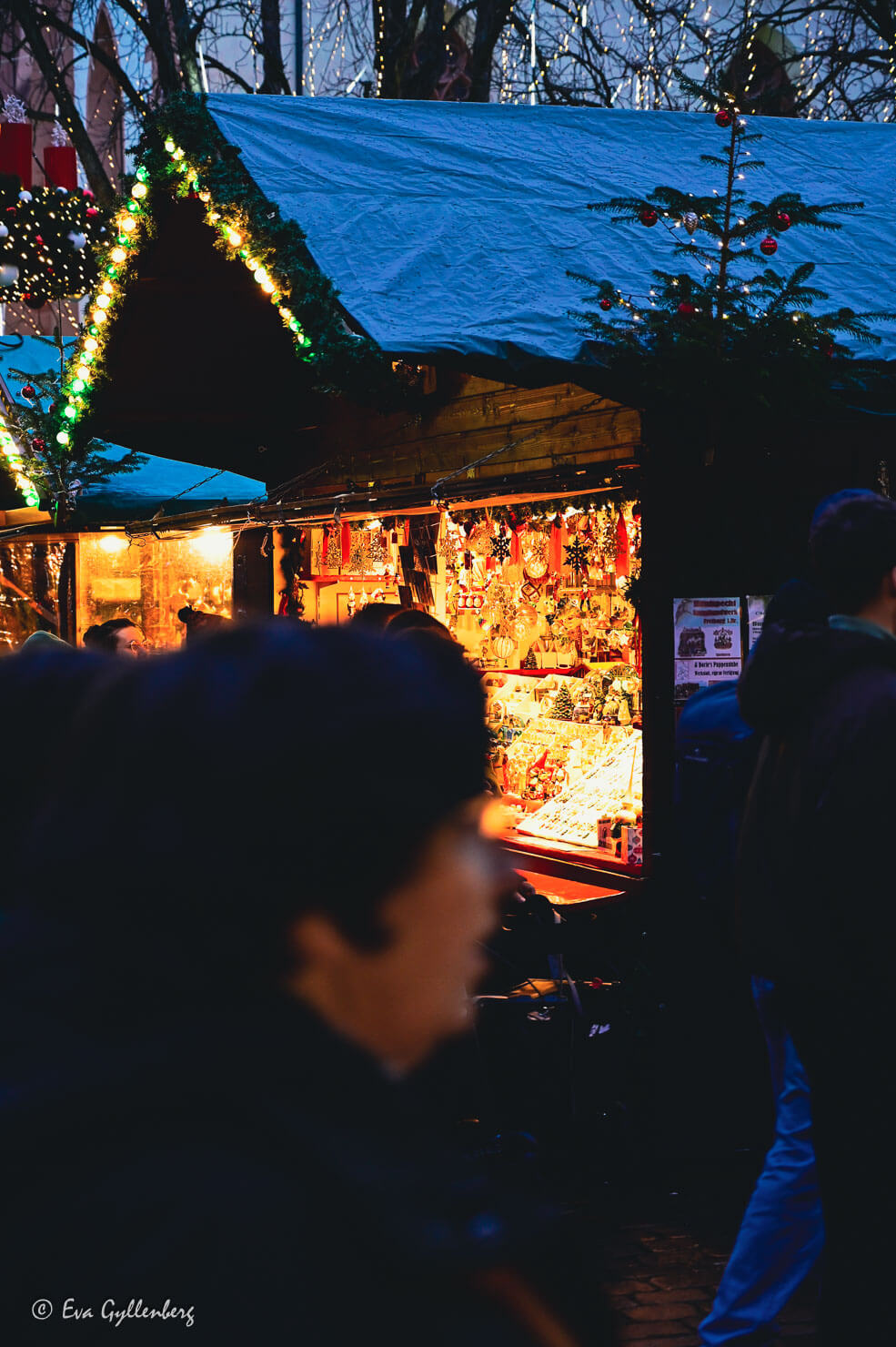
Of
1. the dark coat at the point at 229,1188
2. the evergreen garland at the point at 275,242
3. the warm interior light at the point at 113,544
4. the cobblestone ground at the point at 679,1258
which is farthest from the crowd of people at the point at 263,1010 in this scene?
the warm interior light at the point at 113,544

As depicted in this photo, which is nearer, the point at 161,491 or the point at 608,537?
the point at 608,537

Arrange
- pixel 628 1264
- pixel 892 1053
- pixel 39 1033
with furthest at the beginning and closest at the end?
pixel 628 1264, pixel 892 1053, pixel 39 1033

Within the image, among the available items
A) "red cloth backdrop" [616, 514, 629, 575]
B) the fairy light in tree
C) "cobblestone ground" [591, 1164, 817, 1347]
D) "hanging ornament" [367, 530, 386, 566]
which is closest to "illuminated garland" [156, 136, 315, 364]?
"red cloth backdrop" [616, 514, 629, 575]

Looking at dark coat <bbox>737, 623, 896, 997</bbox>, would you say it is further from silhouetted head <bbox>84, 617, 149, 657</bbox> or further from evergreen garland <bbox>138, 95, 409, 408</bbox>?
silhouetted head <bbox>84, 617, 149, 657</bbox>

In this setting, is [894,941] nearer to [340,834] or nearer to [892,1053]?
[892,1053]

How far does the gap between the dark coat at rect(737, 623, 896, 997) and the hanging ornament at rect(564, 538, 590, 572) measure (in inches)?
141

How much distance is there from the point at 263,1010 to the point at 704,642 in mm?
4690

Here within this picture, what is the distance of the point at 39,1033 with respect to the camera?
0.90m

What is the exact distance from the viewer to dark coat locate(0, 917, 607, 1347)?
2.57 feet

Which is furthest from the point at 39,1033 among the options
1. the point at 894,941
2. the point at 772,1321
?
the point at 772,1321

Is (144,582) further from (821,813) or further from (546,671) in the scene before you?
(821,813)

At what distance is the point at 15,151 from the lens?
13.0 metres

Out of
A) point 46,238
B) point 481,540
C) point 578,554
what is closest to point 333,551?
point 481,540

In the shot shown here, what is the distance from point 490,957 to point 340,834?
4351mm
